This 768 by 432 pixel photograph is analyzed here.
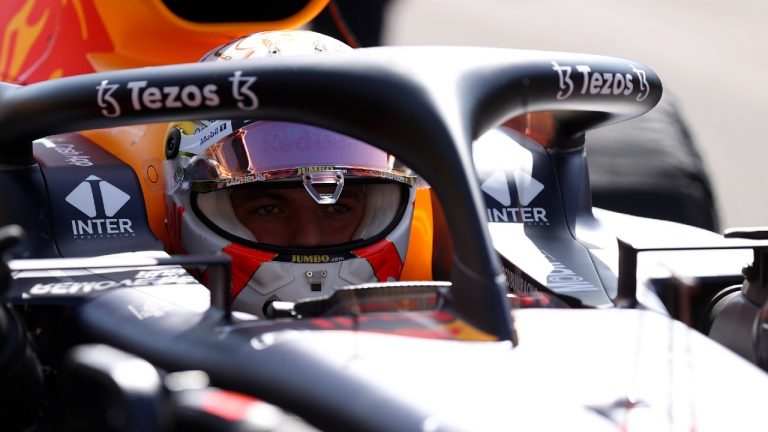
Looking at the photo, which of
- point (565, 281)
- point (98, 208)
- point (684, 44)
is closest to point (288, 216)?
point (98, 208)

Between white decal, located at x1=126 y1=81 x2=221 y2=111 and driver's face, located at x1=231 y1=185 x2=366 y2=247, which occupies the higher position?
white decal, located at x1=126 y1=81 x2=221 y2=111

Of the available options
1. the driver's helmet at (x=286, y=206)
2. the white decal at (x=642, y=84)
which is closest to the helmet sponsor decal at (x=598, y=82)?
A: the white decal at (x=642, y=84)

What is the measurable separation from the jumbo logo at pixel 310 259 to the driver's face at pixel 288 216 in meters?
0.04

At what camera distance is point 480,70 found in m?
1.65

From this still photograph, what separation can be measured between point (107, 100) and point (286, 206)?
58 cm

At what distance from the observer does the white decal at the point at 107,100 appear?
1.68 m

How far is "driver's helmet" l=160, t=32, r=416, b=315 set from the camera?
2084 millimetres

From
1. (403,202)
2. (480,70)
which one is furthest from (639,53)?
(480,70)

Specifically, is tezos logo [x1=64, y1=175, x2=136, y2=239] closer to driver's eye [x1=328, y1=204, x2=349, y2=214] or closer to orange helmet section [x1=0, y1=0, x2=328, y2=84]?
driver's eye [x1=328, y1=204, x2=349, y2=214]

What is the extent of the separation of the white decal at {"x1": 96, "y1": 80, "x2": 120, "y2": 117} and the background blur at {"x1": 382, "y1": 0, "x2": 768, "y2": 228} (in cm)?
464

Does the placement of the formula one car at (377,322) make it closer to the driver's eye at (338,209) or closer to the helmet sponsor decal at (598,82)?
the helmet sponsor decal at (598,82)

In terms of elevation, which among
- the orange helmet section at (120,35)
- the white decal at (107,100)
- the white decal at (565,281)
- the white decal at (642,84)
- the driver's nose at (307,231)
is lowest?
the white decal at (565,281)

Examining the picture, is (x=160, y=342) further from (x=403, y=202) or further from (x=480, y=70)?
(x=403, y=202)

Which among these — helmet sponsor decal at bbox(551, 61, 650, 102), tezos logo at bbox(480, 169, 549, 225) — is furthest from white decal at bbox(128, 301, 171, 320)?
tezos logo at bbox(480, 169, 549, 225)
